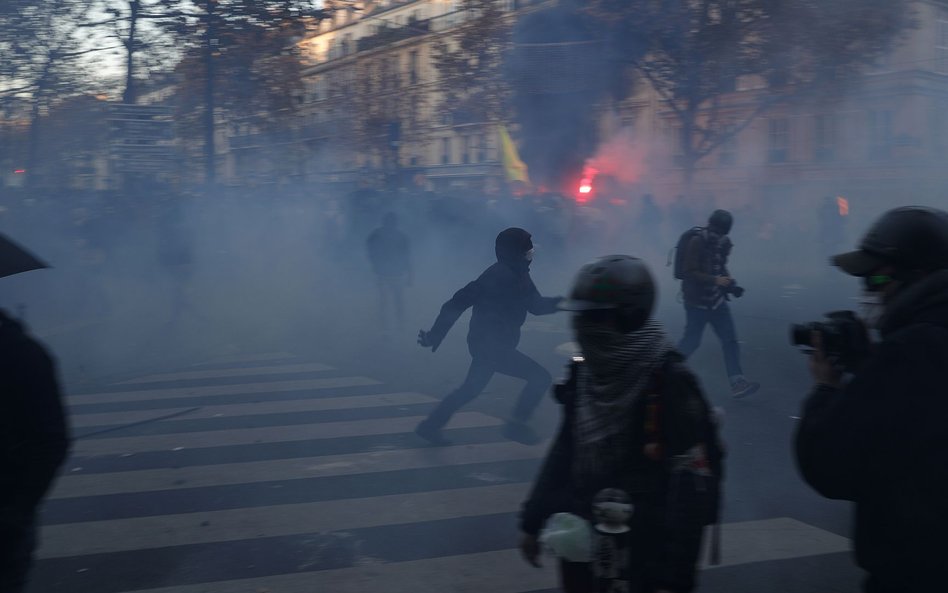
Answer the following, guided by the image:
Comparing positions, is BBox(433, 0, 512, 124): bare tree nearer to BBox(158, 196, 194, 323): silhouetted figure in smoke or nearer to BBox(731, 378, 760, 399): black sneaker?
BBox(158, 196, 194, 323): silhouetted figure in smoke

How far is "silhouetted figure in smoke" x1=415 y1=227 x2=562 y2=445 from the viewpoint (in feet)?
20.8

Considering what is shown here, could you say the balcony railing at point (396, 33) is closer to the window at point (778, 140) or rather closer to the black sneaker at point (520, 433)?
the window at point (778, 140)

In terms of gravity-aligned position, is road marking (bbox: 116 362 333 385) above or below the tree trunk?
below

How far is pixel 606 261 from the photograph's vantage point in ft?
8.20

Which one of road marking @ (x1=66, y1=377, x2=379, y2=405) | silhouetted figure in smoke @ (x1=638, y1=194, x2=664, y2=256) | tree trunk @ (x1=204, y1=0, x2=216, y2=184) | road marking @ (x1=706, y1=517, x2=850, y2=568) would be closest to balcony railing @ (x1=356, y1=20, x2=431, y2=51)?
silhouetted figure in smoke @ (x1=638, y1=194, x2=664, y2=256)

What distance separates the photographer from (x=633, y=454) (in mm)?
2418

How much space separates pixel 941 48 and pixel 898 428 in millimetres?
33664

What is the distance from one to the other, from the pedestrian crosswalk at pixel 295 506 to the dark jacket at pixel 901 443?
2.38m

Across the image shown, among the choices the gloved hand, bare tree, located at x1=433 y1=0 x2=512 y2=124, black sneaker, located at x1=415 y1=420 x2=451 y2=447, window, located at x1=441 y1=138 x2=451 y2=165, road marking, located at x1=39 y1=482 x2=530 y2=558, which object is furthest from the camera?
window, located at x1=441 y1=138 x2=451 y2=165

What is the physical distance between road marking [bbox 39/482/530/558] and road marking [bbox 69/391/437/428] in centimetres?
286

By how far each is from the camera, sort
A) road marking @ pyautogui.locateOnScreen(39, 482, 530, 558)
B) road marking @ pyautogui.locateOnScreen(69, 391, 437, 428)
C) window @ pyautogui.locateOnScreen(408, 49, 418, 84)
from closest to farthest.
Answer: road marking @ pyautogui.locateOnScreen(39, 482, 530, 558) → road marking @ pyautogui.locateOnScreen(69, 391, 437, 428) → window @ pyautogui.locateOnScreen(408, 49, 418, 84)

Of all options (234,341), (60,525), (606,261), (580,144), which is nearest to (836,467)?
(606,261)

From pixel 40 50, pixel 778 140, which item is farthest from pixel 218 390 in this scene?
pixel 778 140

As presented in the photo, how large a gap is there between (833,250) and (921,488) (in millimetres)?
24455
